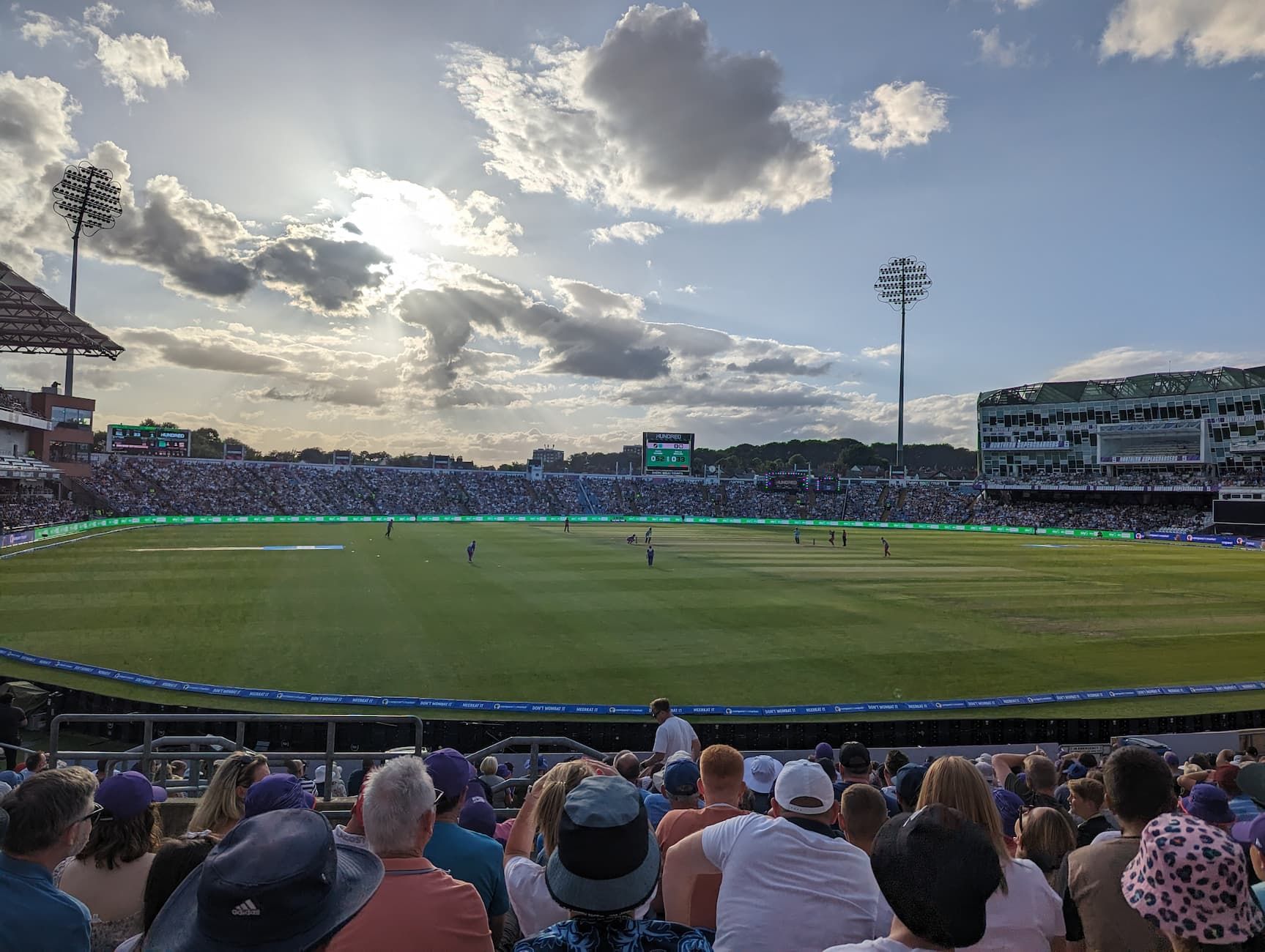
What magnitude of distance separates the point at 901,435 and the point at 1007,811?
106m

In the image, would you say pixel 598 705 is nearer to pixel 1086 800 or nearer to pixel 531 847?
pixel 1086 800

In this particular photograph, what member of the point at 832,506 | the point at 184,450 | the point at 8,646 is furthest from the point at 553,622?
the point at 832,506

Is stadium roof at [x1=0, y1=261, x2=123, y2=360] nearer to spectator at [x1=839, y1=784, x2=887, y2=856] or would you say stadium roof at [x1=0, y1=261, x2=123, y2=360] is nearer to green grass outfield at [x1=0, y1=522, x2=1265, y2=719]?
green grass outfield at [x1=0, y1=522, x2=1265, y2=719]

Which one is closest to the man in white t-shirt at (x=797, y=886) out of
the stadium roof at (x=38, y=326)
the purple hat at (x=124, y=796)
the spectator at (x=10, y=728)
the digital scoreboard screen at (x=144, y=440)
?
the purple hat at (x=124, y=796)

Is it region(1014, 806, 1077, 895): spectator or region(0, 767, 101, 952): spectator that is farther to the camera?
region(1014, 806, 1077, 895): spectator

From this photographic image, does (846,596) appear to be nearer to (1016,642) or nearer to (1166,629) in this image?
(1016,642)

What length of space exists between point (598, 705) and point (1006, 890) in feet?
43.0

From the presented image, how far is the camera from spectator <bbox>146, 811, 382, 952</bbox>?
1.89m

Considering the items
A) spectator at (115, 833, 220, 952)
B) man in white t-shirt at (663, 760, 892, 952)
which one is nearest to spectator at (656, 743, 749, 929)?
man in white t-shirt at (663, 760, 892, 952)

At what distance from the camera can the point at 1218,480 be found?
8062 centimetres

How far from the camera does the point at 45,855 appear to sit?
3045 millimetres

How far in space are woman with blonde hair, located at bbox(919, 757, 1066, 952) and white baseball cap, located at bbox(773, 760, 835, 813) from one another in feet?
1.43

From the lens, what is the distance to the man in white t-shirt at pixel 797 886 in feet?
9.93

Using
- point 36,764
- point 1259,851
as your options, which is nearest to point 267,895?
point 1259,851
